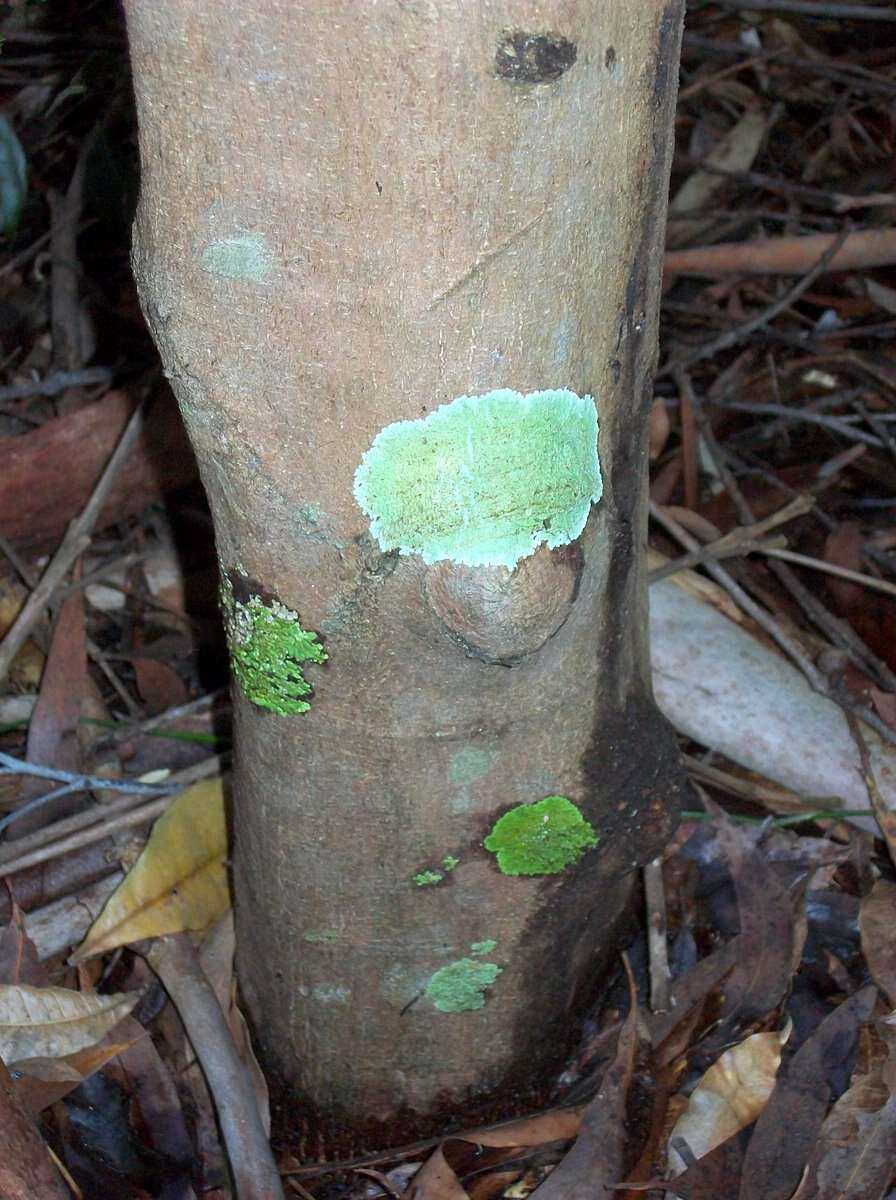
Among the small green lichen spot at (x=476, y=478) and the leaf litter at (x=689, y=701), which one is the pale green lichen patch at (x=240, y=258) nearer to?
the small green lichen spot at (x=476, y=478)

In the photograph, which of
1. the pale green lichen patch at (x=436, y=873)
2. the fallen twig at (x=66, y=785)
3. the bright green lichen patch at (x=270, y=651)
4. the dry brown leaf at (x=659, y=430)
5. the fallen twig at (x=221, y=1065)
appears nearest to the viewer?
the bright green lichen patch at (x=270, y=651)

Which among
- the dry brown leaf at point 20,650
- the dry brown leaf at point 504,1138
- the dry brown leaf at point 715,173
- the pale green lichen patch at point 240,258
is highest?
Answer: the pale green lichen patch at point 240,258

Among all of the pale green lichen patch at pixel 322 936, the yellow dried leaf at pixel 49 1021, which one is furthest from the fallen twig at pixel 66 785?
the pale green lichen patch at pixel 322 936

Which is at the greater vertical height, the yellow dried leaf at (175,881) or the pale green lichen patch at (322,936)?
the pale green lichen patch at (322,936)

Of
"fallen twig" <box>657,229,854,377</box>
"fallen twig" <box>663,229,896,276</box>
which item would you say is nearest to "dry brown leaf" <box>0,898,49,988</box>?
"fallen twig" <box>657,229,854,377</box>

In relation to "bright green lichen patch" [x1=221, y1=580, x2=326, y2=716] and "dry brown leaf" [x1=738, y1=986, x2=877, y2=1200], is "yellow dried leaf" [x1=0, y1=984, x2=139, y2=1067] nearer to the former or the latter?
"bright green lichen patch" [x1=221, y1=580, x2=326, y2=716]

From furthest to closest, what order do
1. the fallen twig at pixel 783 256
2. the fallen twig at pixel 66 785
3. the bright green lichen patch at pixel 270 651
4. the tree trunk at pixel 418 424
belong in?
the fallen twig at pixel 783 256 < the fallen twig at pixel 66 785 < the bright green lichen patch at pixel 270 651 < the tree trunk at pixel 418 424

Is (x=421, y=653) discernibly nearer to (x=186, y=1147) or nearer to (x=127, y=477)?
(x=186, y=1147)

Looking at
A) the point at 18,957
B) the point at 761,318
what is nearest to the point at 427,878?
the point at 18,957
